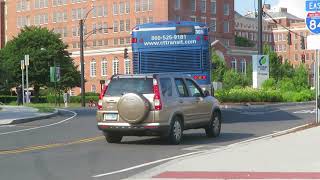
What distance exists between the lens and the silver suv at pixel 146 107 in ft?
49.9

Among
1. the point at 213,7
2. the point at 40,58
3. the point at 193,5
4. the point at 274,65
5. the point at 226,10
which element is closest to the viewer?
the point at 274,65

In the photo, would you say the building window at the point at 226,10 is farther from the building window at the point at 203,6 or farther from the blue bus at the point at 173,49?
the blue bus at the point at 173,49

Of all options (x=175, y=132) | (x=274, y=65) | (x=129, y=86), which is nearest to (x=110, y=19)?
(x=274, y=65)

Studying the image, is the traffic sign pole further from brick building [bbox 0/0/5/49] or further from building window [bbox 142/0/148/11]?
brick building [bbox 0/0/5/49]

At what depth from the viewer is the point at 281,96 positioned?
4288cm

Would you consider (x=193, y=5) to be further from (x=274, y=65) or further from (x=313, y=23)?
(x=313, y=23)

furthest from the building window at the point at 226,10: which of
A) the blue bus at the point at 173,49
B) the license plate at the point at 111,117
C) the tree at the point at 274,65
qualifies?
the license plate at the point at 111,117

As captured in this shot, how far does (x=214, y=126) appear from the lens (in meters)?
17.8

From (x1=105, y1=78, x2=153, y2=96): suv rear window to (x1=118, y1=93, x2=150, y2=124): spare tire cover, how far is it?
14.4 inches

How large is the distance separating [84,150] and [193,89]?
3844mm

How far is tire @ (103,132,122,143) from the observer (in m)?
16.1

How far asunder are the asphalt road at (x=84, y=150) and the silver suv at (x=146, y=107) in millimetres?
411

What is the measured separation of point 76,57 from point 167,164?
397 feet

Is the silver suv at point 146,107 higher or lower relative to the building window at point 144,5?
lower
